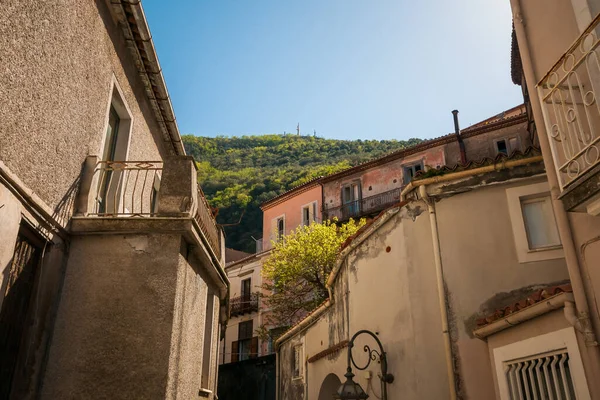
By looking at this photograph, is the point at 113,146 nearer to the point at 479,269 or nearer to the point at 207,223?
the point at 207,223

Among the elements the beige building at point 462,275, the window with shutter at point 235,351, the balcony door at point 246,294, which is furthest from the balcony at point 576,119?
the window with shutter at point 235,351

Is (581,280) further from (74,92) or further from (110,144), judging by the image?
(110,144)

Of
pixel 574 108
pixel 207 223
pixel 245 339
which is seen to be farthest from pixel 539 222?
pixel 245 339

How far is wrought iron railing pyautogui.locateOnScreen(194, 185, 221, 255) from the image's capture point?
851cm

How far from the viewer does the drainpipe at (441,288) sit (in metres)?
8.09

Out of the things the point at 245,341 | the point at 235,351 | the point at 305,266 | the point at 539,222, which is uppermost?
the point at 305,266

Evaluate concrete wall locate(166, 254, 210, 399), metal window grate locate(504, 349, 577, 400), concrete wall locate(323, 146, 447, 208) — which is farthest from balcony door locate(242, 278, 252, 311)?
metal window grate locate(504, 349, 577, 400)

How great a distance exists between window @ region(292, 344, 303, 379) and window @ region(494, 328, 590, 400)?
11226mm

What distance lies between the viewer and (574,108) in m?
5.00

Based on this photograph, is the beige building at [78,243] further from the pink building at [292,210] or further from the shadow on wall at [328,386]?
the pink building at [292,210]

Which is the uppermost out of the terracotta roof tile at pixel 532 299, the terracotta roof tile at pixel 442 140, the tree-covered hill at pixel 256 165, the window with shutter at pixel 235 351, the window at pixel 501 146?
the tree-covered hill at pixel 256 165

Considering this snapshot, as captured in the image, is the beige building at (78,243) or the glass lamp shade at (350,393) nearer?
the beige building at (78,243)

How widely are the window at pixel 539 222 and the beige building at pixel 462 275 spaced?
0.01 m

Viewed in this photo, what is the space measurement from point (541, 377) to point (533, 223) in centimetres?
307
